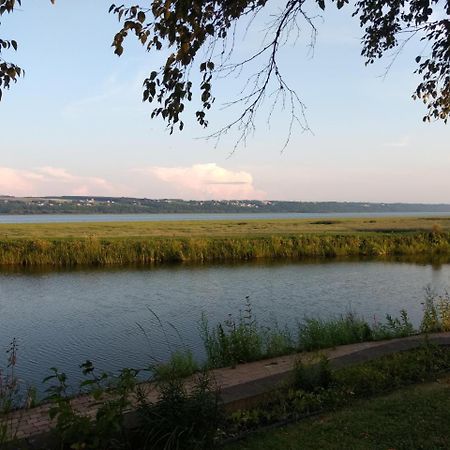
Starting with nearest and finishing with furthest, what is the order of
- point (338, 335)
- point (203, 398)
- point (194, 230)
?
point (203, 398) < point (338, 335) < point (194, 230)

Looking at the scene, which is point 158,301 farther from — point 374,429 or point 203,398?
point 374,429

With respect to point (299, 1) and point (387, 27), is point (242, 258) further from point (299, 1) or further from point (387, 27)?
point (299, 1)

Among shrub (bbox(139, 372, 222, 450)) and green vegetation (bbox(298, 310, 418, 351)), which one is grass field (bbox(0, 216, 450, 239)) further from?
shrub (bbox(139, 372, 222, 450))

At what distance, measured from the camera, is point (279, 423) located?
539cm

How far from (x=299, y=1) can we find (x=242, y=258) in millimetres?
29007

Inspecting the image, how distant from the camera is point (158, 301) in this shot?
1959cm

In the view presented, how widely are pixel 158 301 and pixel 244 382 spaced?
1317 cm

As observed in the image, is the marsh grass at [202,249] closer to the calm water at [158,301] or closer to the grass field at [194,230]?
the calm water at [158,301]

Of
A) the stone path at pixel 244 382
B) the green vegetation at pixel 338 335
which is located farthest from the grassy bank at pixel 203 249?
the stone path at pixel 244 382

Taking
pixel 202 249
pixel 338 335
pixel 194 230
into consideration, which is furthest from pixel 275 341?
pixel 194 230

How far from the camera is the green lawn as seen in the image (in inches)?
188

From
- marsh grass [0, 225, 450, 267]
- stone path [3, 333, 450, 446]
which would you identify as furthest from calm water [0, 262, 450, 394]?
stone path [3, 333, 450, 446]

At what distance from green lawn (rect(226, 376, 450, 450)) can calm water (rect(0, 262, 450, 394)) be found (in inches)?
245

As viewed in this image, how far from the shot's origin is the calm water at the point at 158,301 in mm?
12453
